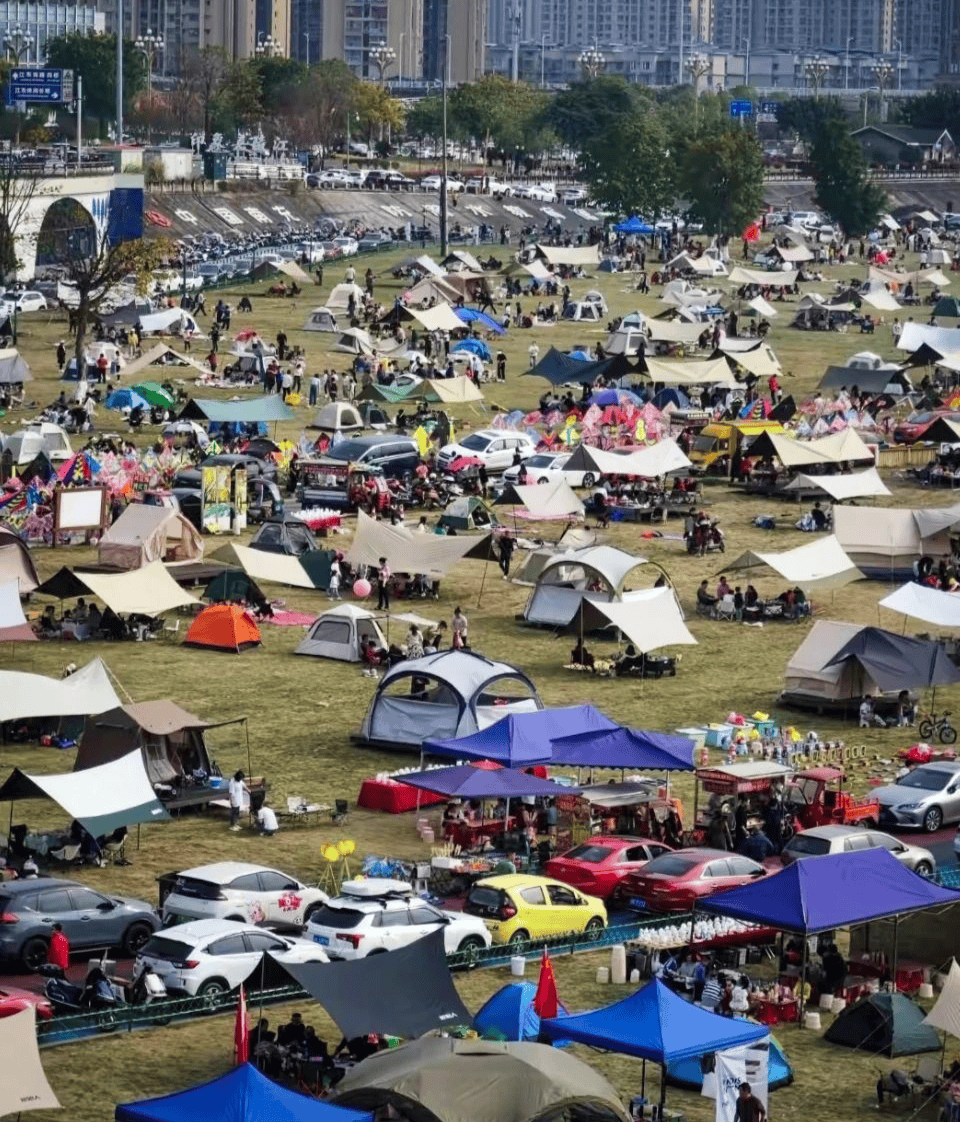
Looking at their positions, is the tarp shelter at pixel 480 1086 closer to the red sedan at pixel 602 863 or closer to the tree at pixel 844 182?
the red sedan at pixel 602 863

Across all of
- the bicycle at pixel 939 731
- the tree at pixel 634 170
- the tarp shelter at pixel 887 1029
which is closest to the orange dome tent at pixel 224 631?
the bicycle at pixel 939 731

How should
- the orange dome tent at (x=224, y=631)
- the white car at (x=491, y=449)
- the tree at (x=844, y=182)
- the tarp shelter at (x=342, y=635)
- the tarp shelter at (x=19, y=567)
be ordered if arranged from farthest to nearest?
1. the tree at (x=844, y=182)
2. the white car at (x=491, y=449)
3. the tarp shelter at (x=19, y=567)
4. the orange dome tent at (x=224, y=631)
5. the tarp shelter at (x=342, y=635)

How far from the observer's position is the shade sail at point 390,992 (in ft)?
66.0

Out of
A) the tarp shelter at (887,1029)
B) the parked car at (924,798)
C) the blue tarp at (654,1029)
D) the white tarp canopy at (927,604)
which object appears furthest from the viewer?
the white tarp canopy at (927,604)

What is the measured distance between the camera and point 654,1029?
19.4 meters

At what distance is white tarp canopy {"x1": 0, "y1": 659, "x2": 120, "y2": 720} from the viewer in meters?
30.1

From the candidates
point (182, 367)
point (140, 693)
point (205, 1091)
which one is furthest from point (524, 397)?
point (205, 1091)

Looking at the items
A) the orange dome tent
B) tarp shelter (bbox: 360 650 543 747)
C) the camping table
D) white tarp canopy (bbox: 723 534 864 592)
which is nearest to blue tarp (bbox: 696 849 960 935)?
the camping table

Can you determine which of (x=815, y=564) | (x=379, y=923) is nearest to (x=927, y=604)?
(x=815, y=564)

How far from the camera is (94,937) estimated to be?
23.6 meters

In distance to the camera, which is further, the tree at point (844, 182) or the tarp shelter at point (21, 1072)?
the tree at point (844, 182)

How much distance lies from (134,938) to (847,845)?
7.22m

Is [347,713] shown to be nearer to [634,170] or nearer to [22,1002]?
[22,1002]

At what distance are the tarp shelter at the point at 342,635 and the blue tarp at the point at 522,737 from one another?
22.7 ft
